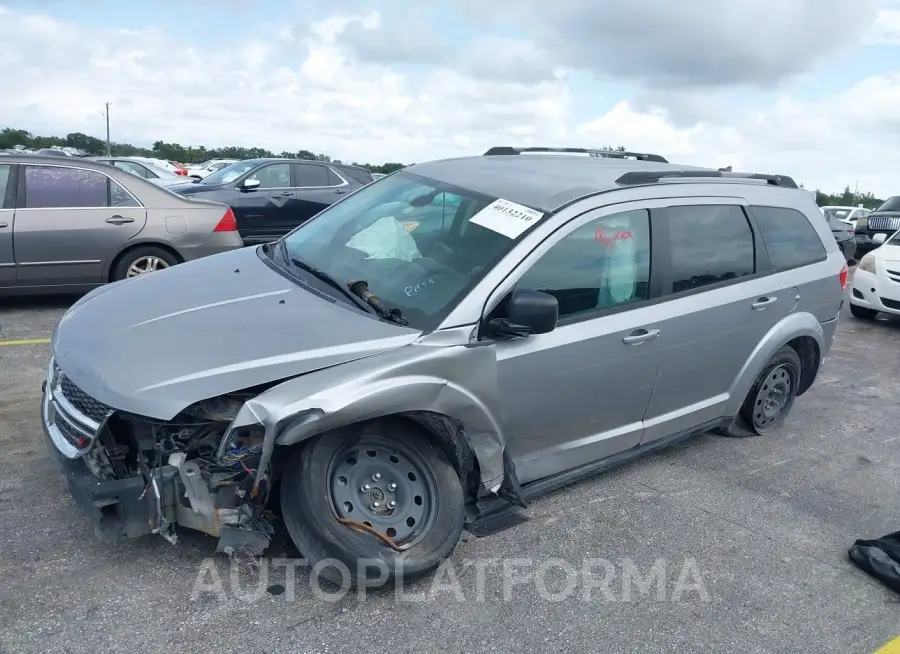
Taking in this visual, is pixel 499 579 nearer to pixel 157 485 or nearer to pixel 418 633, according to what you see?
pixel 418 633

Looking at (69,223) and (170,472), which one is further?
(69,223)

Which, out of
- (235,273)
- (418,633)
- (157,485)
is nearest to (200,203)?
(235,273)

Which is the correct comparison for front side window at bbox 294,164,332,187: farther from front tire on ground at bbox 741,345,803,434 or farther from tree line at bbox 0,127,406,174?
tree line at bbox 0,127,406,174

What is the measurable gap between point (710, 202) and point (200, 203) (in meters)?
5.38

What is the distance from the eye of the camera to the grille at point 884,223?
1533 centimetres

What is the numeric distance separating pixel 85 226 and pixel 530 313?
5.55 meters

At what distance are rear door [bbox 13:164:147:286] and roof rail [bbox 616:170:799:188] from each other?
5.20m

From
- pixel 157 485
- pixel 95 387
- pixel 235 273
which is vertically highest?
pixel 235 273

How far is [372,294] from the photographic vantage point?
344cm

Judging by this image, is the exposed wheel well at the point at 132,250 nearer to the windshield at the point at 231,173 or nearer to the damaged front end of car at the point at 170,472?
the windshield at the point at 231,173

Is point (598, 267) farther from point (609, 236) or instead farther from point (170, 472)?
point (170, 472)

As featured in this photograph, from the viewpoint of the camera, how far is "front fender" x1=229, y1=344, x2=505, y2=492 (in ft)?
9.03

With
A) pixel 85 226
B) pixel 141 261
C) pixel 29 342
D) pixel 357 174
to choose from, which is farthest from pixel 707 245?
pixel 357 174

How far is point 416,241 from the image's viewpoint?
12.4 feet
